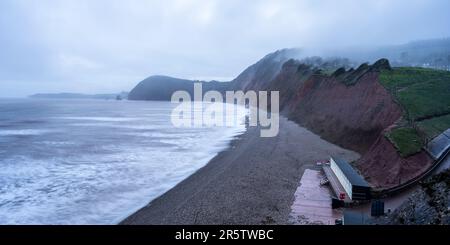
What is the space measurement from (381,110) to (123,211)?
22228 mm

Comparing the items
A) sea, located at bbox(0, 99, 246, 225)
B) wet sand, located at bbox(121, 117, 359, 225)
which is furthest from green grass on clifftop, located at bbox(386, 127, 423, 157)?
sea, located at bbox(0, 99, 246, 225)

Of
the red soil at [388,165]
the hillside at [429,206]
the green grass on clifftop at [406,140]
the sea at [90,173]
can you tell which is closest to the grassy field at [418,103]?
the green grass on clifftop at [406,140]

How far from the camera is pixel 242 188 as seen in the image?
1888 cm

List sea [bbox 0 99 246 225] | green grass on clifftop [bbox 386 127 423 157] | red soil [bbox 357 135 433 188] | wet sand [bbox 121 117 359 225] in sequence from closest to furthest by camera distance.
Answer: wet sand [bbox 121 117 359 225], sea [bbox 0 99 246 225], red soil [bbox 357 135 433 188], green grass on clifftop [bbox 386 127 423 157]

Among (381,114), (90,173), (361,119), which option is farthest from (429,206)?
(361,119)

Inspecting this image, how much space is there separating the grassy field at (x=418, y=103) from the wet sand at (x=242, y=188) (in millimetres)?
5160

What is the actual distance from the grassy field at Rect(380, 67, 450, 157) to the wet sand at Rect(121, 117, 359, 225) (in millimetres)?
5160

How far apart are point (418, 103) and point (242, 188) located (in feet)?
57.0

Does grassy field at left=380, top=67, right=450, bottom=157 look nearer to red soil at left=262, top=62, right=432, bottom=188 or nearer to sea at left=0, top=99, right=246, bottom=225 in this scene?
red soil at left=262, top=62, right=432, bottom=188

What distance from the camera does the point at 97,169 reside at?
24.6 metres

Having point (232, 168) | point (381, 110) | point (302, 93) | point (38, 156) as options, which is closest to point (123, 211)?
point (232, 168)

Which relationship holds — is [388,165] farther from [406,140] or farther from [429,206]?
[429,206]

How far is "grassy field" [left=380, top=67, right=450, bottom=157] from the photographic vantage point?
67.5 ft
